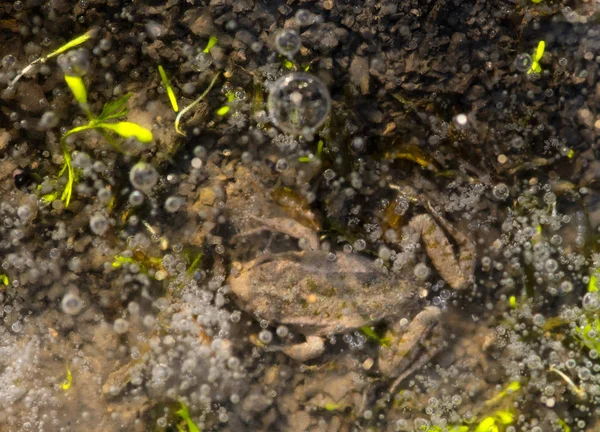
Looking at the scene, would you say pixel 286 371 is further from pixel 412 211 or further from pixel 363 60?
pixel 363 60

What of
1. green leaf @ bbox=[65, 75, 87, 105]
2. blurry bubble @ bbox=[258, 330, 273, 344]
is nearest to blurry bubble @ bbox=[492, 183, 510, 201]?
blurry bubble @ bbox=[258, 330, 273, 344]

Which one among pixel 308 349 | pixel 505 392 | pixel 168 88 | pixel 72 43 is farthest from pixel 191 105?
pixel 505 392

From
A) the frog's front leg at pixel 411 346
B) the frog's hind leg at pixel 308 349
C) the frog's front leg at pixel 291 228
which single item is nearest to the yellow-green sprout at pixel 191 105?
the frog's front leg at pixel 291 228

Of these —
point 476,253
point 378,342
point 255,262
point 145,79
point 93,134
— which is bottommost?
point 378,342

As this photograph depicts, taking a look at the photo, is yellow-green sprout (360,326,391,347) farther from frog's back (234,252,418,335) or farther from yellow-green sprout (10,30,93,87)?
yellow-green sprout (10,30,93,87)

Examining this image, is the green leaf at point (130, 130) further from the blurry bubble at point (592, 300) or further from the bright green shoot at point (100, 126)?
the blurry bubble at point (592, 300)

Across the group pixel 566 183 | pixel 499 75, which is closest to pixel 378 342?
pixel 566 183
